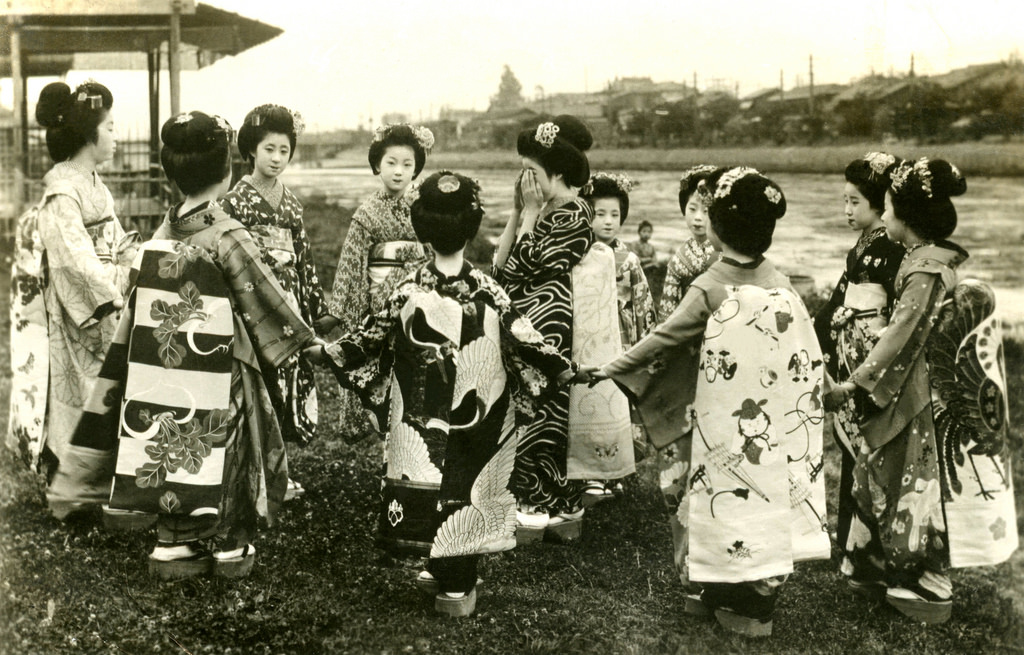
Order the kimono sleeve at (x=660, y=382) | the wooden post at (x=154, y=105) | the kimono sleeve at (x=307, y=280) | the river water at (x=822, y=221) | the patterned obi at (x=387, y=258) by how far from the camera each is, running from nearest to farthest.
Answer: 1. the kimono sleeve at (x=660, y=382)
2. the kimono sleeve at (x=307, y=280)
3. the patterned obi at (x=387, y=258)
4. the river water at (x=822, y=221)
5. the wooden post at (x=154, y=105)

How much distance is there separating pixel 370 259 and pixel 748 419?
2.59 m

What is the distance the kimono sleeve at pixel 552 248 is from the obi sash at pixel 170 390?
1.56 meters

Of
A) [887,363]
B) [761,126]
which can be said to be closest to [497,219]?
[761,126]

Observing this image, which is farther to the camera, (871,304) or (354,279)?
(354,279)

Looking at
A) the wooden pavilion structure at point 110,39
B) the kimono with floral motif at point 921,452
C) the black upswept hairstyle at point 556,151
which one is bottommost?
the kimono with floral motif at point 921,452

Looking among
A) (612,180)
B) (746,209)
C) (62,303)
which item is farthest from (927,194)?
(62,303)

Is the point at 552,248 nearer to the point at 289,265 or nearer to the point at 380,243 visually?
the point at 380,243

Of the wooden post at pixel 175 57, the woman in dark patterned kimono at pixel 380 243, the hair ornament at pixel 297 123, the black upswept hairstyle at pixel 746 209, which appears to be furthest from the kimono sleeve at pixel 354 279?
the wooden post at pixel 175 57

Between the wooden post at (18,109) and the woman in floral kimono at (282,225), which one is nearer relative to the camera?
the woman in floral kimono at (282,225)

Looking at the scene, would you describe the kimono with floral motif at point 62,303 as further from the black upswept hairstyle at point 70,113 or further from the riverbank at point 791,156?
the riverbank at point 791,156

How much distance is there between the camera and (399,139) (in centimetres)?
544

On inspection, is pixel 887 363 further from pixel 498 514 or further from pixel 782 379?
pixel 498 514

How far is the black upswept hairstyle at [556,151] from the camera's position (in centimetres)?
480

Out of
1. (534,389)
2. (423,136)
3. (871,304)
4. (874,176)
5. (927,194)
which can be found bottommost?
(534,389)
